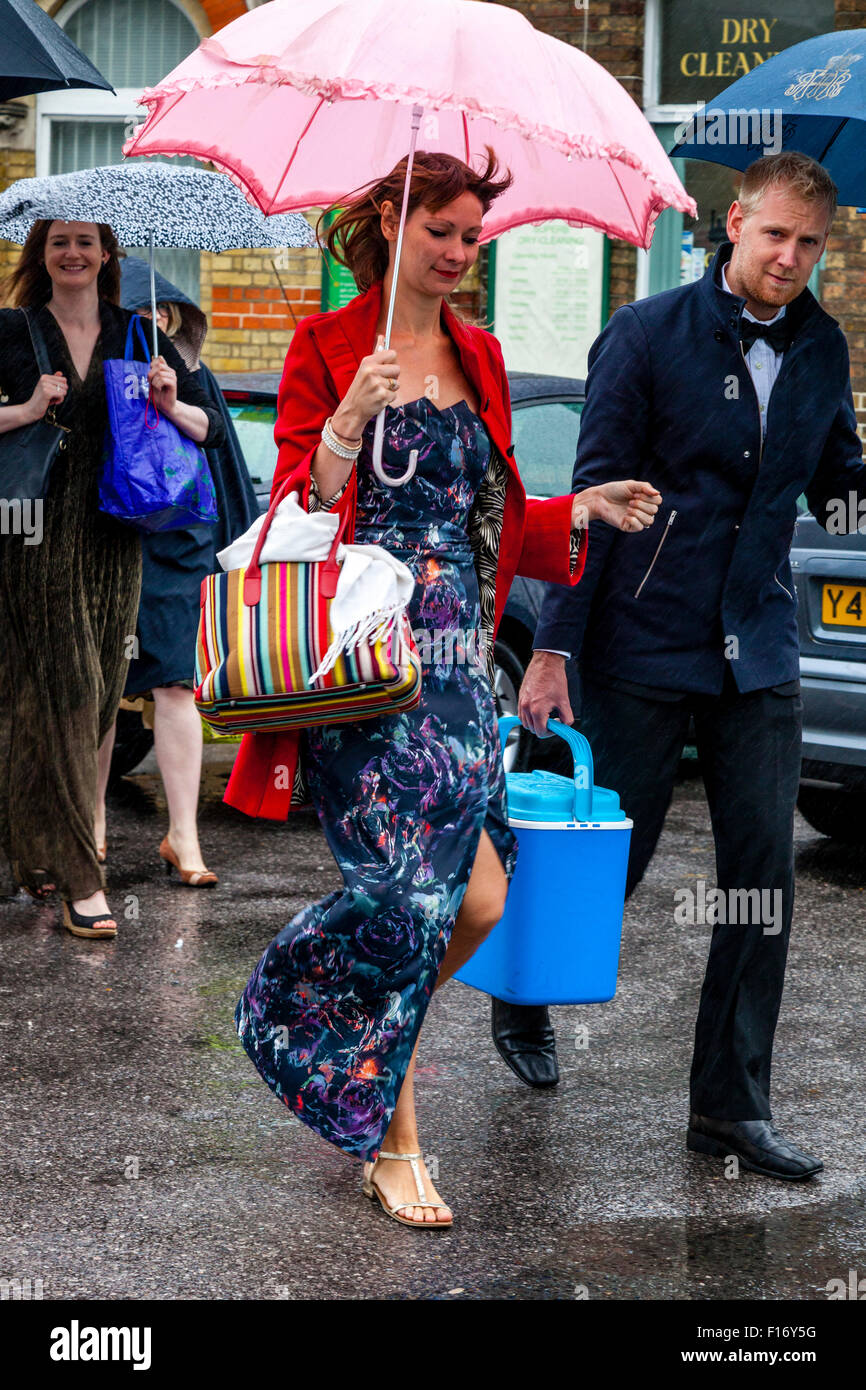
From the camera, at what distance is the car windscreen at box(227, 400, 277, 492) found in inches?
301

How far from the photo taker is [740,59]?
515 inches

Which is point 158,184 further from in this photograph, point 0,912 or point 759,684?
point 759,684

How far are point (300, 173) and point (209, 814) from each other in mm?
4146

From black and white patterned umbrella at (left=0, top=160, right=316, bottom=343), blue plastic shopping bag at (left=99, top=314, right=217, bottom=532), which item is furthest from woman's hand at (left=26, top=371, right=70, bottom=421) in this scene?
black and white patterned umbrella at (left=0, top=160, right=316, bottom=343)

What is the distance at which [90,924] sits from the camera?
5809mm

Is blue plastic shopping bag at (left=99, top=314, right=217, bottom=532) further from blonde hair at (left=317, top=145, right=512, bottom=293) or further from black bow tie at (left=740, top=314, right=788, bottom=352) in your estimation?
black bow tie at (left=740, top=314, right=788, bottom=352)

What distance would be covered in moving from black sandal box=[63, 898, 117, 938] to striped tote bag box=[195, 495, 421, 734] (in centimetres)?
250

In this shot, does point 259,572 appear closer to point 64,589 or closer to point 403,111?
point 403,111

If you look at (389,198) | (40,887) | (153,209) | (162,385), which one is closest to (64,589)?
(162,385)

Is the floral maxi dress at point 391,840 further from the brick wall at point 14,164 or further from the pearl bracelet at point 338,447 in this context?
the brick wall at point 14,164

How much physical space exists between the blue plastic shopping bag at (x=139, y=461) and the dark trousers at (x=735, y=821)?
78.8 inches

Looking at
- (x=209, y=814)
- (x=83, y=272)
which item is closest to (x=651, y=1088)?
(x=83, y=272)

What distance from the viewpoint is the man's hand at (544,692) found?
4176mm

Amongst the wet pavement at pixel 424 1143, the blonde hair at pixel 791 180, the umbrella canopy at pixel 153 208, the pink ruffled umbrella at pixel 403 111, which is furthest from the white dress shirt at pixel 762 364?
the umbrella canopy at pixel 153 208
